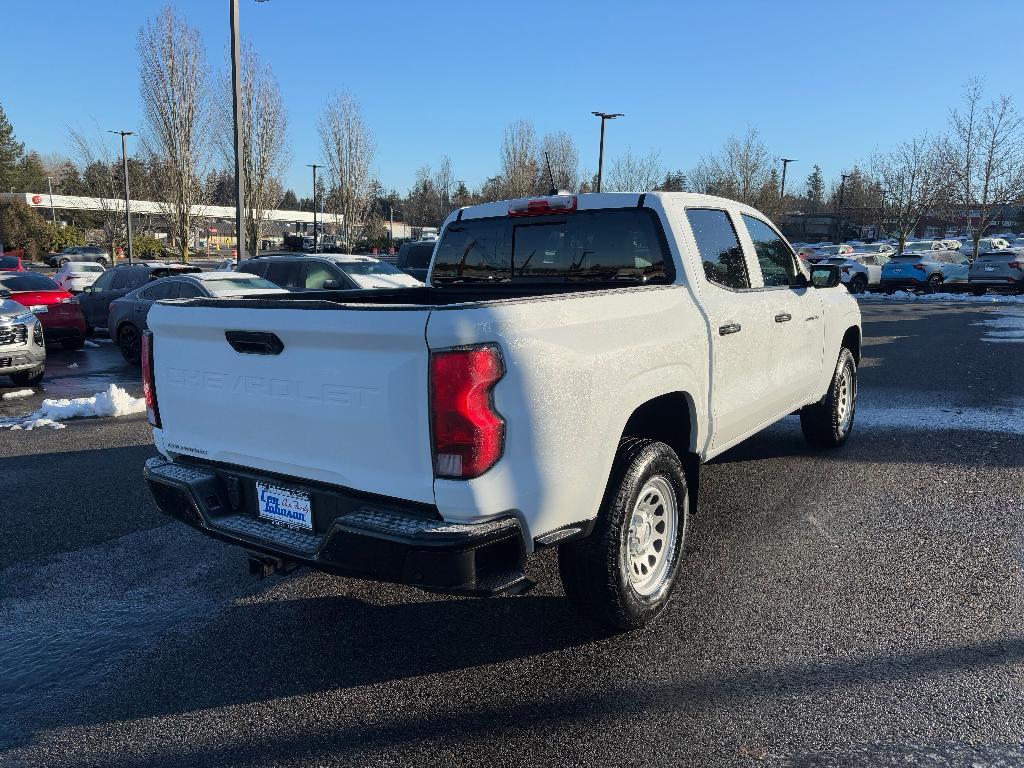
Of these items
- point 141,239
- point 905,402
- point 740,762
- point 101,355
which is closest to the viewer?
point 740,762

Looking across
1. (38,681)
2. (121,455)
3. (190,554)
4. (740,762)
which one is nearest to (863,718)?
(740,762)

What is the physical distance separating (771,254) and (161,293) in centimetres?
1061

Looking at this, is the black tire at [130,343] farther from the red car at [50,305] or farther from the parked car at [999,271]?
the parked car at [999,271]

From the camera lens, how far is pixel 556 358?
293cm

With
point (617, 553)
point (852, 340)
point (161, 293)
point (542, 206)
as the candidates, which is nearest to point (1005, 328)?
point (852, 340)

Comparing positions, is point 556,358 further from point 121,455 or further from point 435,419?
point 121,455

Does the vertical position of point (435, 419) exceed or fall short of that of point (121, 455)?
it exceeds it

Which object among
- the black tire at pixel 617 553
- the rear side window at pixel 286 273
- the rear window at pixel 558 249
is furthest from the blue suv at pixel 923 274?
the black tire at pixel 617 553

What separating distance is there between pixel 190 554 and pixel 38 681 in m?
1.38

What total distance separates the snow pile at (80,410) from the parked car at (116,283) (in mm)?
7100

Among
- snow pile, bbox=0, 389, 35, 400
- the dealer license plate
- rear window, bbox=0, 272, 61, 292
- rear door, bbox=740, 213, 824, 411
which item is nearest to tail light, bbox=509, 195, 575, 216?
Result: rear door, bbox=740, 213, 824, 411

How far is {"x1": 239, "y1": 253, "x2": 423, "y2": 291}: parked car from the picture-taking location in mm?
13773

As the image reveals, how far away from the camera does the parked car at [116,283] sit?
1562cm

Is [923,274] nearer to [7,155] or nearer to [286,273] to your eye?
[286,273]
